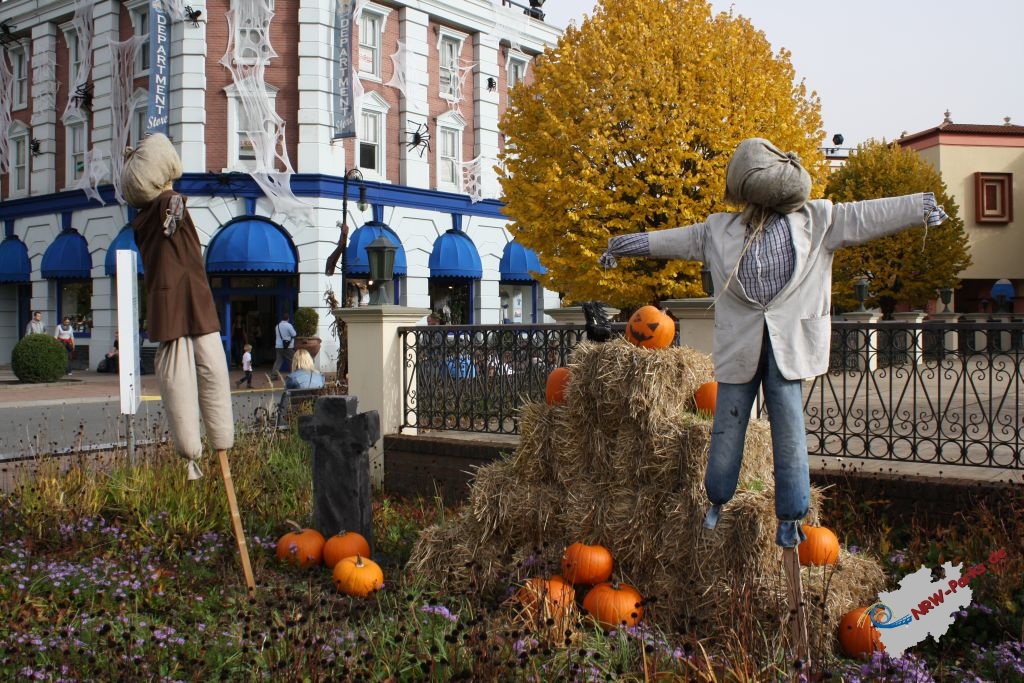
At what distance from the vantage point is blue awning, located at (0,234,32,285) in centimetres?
2838

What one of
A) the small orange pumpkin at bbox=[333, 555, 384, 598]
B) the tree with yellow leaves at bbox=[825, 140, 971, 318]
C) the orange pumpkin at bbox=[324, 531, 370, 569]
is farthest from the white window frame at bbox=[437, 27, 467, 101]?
the small orange pumpkin at bbox=[333, 555, 384, 598]

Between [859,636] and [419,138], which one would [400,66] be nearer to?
[419,138]

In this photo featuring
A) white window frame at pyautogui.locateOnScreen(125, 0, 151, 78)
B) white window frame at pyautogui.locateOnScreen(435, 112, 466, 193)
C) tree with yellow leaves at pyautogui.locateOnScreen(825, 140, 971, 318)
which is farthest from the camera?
tree with yellow leaves at pyautogui.locateOnScreen(825, 140, 971, 318)

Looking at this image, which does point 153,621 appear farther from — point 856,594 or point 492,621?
point 856,594

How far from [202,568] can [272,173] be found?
63.3 feet

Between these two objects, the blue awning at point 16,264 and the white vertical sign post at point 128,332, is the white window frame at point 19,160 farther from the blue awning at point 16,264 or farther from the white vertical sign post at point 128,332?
the white vertical sign post at point 128,332

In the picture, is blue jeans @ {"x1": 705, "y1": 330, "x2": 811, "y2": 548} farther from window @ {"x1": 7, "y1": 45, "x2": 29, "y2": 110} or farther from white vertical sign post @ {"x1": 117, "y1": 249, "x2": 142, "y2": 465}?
window @ {"x1": 7, "y1": 45, "x2": 29, "y2": 110}

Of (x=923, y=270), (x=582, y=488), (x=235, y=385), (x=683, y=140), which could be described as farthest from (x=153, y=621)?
(x=923, y=270)

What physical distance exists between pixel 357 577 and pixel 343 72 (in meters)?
21.1

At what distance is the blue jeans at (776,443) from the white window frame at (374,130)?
22.5 metres

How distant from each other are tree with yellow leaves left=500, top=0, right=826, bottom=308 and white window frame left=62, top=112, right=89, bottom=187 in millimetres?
16884

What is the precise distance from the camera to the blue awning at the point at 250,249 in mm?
23062

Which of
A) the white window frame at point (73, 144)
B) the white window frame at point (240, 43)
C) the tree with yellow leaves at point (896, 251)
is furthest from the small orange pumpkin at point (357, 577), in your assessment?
the tree with yellow leaves at point (896, 251)

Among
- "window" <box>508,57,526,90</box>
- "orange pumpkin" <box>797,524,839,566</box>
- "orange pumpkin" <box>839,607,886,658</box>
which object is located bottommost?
"orange pumpkin" <box>839,607,886,658</box>
